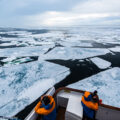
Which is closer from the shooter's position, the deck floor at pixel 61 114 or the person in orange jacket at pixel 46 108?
the person in orange jacket at pixel 46 108

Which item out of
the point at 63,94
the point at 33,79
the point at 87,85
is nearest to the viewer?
the point at 63,94

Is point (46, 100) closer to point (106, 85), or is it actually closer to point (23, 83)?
point (23, 83)

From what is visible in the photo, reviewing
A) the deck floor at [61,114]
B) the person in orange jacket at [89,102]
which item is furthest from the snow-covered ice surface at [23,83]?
the person in orange jacket at [89,102]

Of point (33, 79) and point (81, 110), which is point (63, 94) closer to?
point (81, 110)

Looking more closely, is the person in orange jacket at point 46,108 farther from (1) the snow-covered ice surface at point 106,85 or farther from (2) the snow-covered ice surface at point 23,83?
(1) the snow-covered ice surface at point 106,85

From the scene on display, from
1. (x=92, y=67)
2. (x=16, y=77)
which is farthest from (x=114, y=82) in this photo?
(x=16, y=77)

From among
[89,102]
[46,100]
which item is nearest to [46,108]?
[46,100]

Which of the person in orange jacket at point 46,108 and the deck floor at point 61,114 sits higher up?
the person in orange jacket at point 46,108

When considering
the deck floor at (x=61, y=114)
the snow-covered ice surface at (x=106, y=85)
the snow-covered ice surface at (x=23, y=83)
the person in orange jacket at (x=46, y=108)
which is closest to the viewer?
the person in orange jacket at (x=46, y=108)

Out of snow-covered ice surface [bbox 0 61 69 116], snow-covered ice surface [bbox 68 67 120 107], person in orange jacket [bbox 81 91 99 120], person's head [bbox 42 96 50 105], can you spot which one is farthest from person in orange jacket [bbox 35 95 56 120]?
snow-covered ice surface [bbox 68 67 120 107]

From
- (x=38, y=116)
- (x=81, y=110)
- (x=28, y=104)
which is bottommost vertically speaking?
(x=28, y=104)
